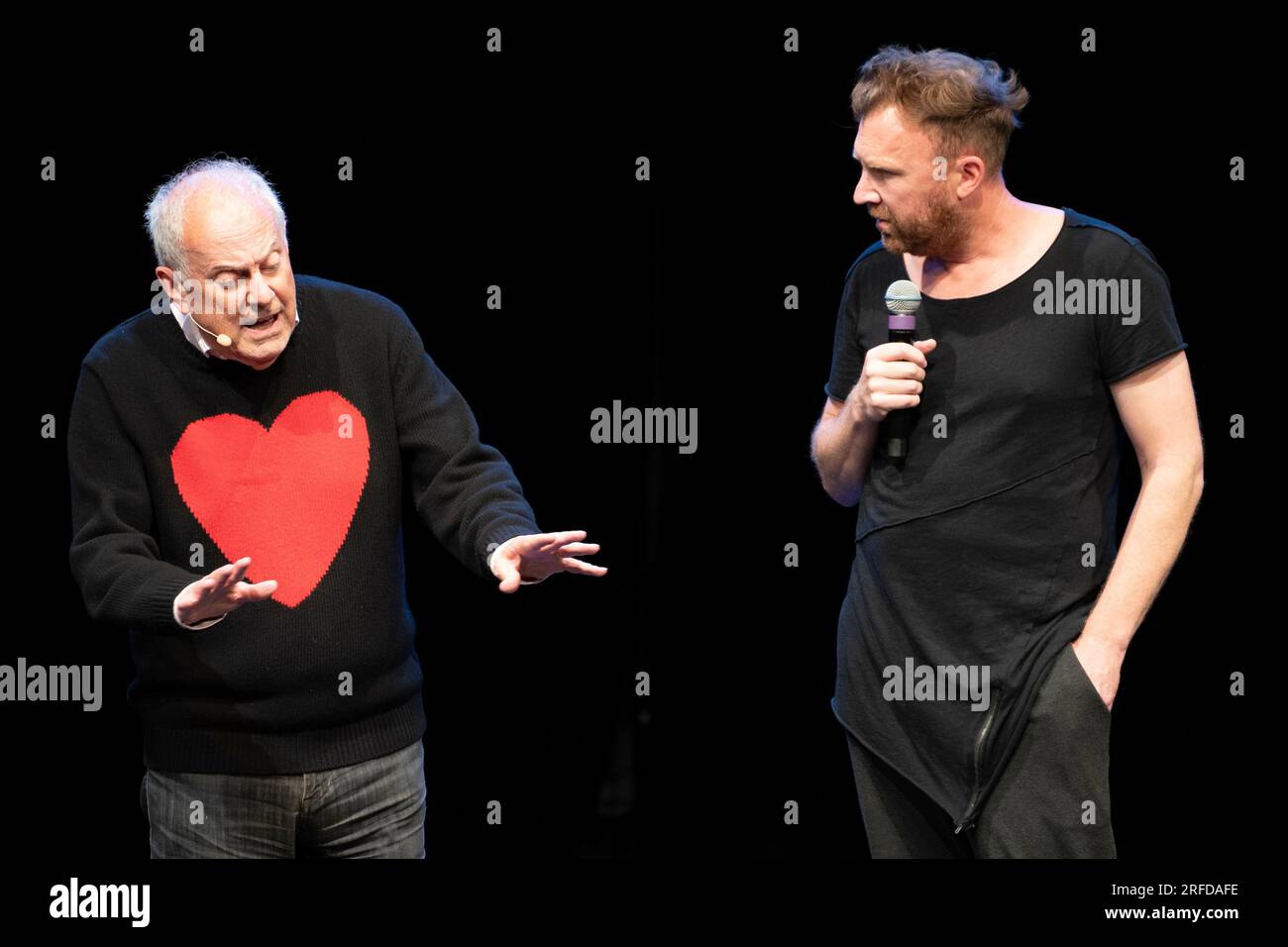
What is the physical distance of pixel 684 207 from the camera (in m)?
3.25

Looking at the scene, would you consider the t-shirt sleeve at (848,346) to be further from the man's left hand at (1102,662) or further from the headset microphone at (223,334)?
the headset microphone at (223,334)

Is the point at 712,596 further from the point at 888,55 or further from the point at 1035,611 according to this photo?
the point at 888,55

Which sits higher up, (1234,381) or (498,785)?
(1234,381)

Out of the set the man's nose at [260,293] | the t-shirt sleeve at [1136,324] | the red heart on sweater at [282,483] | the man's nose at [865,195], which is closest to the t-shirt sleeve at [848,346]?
the man's nose at [865,195]

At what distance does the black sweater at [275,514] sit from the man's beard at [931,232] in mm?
694

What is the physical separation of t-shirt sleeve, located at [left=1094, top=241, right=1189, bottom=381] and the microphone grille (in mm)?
262

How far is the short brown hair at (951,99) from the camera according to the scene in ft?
7.13

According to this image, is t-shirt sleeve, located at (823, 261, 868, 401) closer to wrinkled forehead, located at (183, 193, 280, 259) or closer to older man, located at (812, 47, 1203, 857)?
older man, located at (812, 47, 1203, 857)

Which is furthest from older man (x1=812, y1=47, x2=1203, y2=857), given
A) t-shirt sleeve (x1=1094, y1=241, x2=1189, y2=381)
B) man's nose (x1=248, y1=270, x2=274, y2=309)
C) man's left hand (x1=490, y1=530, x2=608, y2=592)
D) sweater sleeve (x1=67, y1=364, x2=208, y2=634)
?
sweater sleeve (x1=67, y1=364, x2=208, y2=634)

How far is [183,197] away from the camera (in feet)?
7.22

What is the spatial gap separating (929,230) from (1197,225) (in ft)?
3.82

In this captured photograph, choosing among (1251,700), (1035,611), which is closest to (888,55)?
(1035,611)

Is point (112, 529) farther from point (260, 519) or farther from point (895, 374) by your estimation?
point (895, 374)

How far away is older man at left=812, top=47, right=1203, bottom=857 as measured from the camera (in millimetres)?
2119
